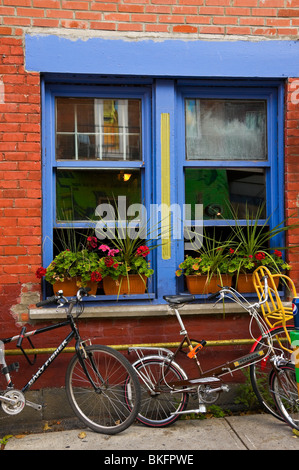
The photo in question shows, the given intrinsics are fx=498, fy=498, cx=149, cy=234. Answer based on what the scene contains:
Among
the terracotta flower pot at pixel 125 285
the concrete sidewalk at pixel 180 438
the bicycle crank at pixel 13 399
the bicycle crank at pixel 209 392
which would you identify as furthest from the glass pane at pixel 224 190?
the bicycle crank at pixel 13 399

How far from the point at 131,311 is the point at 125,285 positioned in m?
0.25

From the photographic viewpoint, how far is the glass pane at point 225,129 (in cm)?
502

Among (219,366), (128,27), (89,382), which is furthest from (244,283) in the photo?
(128,27)

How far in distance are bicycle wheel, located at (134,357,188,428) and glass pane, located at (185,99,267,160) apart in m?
2.05

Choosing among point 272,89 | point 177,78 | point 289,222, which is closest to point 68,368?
point 289,222

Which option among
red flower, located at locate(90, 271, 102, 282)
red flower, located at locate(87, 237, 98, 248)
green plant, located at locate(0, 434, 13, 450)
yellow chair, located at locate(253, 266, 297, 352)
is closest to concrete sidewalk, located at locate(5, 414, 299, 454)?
green plant, located at locate(0, 434, 13, 450)

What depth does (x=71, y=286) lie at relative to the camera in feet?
15.2

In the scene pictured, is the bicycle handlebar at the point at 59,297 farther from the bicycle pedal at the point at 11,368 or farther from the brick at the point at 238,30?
the brick at the point at 238,30

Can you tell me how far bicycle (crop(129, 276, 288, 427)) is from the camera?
4230 mm

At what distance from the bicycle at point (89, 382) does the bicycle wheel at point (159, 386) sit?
17 centimetres

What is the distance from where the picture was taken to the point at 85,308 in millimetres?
4613

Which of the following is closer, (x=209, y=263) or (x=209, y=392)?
(x=209, y=392)

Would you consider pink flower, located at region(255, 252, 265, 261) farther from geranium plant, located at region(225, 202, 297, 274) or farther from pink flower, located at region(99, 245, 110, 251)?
pink flower, located at region(99, 245, 110, 251)

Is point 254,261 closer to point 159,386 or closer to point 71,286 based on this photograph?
point 159,386
